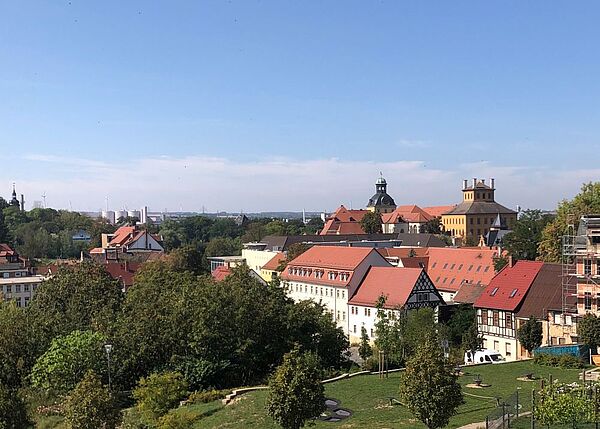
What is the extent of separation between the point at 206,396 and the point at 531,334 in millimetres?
19219

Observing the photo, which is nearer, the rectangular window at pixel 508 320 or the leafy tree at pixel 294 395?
the leafy tree at pixel 294 395

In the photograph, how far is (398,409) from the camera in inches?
1022

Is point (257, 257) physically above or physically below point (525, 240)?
below

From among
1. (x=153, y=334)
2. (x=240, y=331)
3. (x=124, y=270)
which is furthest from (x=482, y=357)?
(x=124, y=270)

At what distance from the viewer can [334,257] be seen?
6103 centimetres

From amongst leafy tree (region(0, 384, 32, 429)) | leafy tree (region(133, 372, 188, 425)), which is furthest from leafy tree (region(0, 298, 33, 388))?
leafy tree (region(0, 384, 32, 429))

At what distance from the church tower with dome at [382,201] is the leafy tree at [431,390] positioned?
13103 cm

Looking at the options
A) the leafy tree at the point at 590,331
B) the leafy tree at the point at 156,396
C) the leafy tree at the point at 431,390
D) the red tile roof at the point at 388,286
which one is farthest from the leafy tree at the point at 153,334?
the leafy tree at the point at 590,331

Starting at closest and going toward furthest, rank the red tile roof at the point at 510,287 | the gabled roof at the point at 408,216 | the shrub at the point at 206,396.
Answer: the shrub at the point at 206,396 → the red tile roof at the point at 510,287 → the gabled roof at the point at 408,216

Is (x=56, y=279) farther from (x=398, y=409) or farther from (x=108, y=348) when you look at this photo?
(x=398, y=409)

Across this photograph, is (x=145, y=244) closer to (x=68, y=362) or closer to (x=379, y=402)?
(x=68, y=362)

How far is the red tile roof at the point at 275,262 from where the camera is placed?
78875 mm

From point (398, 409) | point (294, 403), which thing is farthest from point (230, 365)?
point (294, 403)

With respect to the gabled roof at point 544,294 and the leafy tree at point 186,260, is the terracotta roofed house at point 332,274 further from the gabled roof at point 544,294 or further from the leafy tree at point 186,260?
the gabled roof at point 544,294
